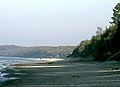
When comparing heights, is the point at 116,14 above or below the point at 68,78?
above

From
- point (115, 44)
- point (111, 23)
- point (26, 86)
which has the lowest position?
point (26, 86)

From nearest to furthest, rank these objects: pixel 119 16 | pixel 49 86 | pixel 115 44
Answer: pixel 49 86
pixel 115 44
pixel 119 16

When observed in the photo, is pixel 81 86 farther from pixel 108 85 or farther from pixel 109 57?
pixel 109 57

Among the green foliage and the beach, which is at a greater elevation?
the green foliage

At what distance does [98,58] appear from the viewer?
12438cm

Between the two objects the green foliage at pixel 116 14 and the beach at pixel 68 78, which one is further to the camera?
the green foliage at pixel 116 14

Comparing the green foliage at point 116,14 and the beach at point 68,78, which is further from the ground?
the green foliage at point 116,14

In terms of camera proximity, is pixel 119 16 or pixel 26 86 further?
pixel 119 16

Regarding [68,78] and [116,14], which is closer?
[68,78]

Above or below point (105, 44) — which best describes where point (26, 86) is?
below

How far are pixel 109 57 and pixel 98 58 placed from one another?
54.6 feet

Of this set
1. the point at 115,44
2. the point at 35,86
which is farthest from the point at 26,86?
the point at 115,44

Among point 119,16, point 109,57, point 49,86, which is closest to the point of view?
point 49,86

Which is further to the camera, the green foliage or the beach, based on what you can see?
the green foliage
